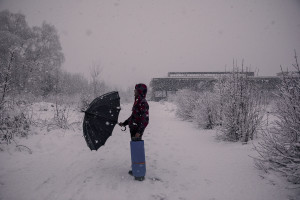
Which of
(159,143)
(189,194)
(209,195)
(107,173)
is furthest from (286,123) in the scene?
(159,143)

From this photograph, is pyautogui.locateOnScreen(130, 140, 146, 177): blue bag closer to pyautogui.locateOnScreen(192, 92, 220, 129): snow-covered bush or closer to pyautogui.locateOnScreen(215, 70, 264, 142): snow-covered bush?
pyautogui.locateOnScreen(215, 70, 264, 142): snow-covered bush

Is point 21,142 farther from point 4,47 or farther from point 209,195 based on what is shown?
point 4,47

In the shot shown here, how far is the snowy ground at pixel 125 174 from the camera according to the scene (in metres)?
2.96

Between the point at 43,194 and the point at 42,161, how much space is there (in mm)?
1707

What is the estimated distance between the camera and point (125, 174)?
12.5 feet

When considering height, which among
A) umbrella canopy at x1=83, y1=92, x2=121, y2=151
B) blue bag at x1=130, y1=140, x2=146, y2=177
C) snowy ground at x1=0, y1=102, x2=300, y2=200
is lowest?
snowy ground at x1=0, y1=102, x2=300, y2=200

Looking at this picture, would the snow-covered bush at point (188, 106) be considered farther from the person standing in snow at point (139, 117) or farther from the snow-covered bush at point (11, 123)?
the snow-covered bush at point (11, 123)

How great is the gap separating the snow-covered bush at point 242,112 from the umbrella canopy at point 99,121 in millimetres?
4020

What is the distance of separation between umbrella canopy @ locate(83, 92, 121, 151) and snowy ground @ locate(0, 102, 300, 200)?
79cm

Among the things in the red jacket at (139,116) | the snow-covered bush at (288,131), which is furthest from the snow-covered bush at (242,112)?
the red jacket at (139,116)

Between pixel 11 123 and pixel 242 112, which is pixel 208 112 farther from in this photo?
pixel 11 123

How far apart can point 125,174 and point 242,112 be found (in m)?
4.05

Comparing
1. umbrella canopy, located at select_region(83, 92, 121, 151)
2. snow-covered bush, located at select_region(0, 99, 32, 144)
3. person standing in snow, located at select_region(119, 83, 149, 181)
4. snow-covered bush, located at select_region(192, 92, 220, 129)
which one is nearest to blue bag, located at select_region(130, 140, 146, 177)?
person standing in snow, located at select_region(119, 83, 149, 181)

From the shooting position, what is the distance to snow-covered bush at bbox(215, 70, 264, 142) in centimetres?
546
